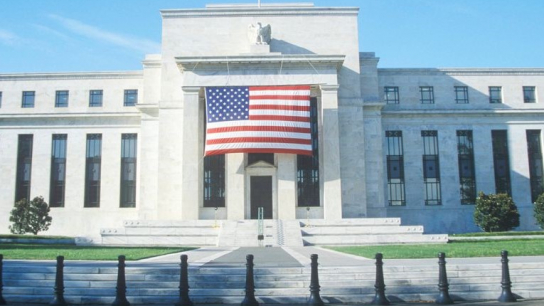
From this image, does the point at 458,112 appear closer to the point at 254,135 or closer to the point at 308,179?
the point at 308,179

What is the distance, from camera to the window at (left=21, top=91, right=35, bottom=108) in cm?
4988

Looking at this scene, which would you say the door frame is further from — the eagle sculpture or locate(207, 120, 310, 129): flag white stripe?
the eagle sculpture

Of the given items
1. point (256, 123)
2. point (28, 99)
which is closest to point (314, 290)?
point (256, 123)

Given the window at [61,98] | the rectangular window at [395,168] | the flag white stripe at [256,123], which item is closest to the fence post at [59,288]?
the flag white stripe at [256,123]

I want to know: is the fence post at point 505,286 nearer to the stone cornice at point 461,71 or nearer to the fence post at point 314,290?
the fence post at point 314,290

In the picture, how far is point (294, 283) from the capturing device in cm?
1440

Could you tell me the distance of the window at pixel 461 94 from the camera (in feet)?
163

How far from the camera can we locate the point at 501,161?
49125mm

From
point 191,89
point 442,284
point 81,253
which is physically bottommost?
point 442,284

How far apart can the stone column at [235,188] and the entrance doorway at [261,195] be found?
4.30ft

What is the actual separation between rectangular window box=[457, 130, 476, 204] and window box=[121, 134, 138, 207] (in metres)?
29.1

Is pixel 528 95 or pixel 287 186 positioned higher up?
pixel 528 95

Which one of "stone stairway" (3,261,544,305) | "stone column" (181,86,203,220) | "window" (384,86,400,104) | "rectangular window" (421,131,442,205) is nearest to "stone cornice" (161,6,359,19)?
"stone column" (181,86,203,220)

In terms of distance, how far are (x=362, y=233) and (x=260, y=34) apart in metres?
18.5
